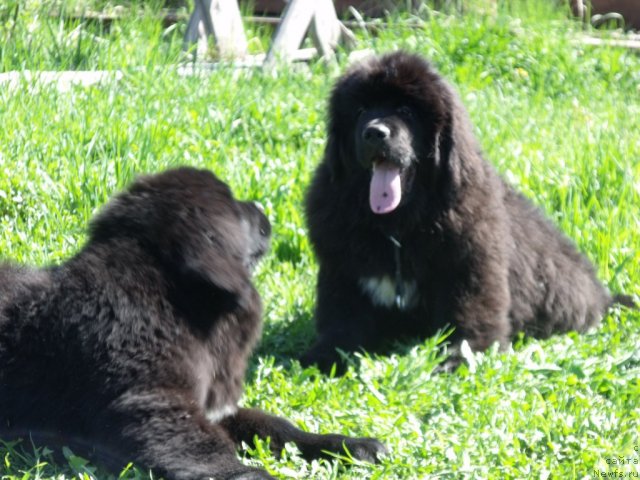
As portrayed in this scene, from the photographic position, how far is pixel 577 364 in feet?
15.1

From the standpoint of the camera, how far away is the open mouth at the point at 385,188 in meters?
4.84

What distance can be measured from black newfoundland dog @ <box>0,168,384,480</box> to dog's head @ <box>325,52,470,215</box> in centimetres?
96

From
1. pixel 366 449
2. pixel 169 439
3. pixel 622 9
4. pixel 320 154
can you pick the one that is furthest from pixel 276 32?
pixel 169 439

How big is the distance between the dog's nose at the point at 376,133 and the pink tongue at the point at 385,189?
0.52ft

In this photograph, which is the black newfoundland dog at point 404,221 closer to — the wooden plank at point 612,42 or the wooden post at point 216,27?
the wooden post at point 216,27

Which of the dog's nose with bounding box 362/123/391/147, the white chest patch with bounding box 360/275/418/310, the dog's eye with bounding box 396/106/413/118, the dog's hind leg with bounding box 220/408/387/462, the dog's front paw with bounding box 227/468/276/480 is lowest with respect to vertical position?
the dog's hind leg with bounding box 220/408/387/462

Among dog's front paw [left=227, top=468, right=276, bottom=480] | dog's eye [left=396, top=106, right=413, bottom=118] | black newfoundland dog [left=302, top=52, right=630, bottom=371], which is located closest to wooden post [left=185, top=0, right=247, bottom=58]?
black newfoundland dog [left=302, top=52, right=630, bottom=371]

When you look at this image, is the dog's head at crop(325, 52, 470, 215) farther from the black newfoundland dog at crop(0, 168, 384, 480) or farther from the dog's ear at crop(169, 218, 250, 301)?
the dog's ear at crop(169, 218, 250, 301)

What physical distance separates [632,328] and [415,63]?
1678 millimetres

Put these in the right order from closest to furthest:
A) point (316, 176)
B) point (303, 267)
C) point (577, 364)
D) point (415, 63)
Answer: point (577, 364) → point (415, 63) → point (316, 176) → point (303, 267)

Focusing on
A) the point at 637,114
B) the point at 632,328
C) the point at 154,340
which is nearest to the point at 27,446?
the point at 154,340

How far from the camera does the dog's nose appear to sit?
4.72 m

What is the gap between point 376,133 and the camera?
186 inches

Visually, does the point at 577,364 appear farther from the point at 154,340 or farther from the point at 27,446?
the point at 27,446
